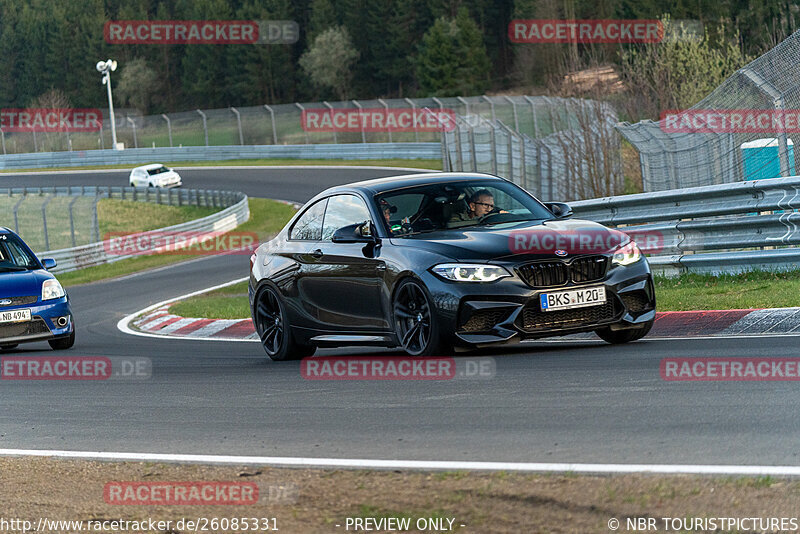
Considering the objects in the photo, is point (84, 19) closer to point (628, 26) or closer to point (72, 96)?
point (72, 96)

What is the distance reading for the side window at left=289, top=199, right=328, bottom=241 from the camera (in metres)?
10.7

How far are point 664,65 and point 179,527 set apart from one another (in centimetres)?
2685

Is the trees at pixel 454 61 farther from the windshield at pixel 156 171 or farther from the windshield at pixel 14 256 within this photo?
the windshield at pixel 14 256

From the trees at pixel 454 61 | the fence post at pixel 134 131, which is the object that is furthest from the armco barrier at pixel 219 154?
the trees at pixel 454 61

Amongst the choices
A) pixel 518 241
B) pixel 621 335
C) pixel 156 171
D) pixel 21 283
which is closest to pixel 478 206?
pixel 518 241

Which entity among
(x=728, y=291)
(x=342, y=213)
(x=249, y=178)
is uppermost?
(x=342, y=213)

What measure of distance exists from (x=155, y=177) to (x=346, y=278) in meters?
49.2

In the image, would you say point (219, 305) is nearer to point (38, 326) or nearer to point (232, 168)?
point (38, 326)

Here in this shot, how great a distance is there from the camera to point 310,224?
35.6 feet

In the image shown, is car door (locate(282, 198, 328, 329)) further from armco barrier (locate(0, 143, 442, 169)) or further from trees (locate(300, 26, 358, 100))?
trees (locate(300, 26, 358, 100))

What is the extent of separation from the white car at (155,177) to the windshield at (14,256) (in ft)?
139

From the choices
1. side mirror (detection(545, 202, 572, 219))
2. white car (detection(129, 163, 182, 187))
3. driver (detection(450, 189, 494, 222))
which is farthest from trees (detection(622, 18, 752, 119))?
white car (detection(129, 163, 182, 187))

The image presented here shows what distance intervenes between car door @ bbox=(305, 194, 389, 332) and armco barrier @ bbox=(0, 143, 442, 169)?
4247cm

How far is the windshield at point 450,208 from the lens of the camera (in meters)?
9.59
